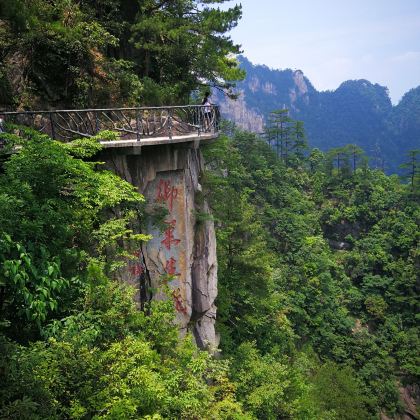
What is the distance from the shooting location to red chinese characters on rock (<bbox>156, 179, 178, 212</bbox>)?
1188 cm

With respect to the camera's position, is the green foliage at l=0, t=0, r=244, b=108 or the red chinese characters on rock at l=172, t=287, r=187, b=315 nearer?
the green foliage at l=0, t=0, r=244, b=108

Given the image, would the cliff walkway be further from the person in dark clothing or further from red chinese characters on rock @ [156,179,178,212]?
red chinese characters on rock @ [156,179,178,212]

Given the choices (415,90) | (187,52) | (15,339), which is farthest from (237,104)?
(15,339)

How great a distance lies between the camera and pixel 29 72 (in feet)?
36.0

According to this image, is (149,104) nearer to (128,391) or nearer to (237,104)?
(128,391)

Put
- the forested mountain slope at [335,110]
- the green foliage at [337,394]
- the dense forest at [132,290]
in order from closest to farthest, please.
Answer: the dense forest at [132,290] < the green foliage at [337,394] < the forested mountain slope at [335,110]

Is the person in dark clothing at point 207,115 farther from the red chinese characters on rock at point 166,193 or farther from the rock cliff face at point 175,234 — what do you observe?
the red chinese characters on rock at point 166,193

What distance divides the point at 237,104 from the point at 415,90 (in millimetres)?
71850

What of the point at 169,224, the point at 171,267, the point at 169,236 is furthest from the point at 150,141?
the point at 171,267

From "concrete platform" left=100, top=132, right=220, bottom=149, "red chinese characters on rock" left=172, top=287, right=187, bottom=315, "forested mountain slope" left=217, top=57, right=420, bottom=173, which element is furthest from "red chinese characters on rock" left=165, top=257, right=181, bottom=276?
"forested mountain slope" left=217, top=57, right=420, bottom=173

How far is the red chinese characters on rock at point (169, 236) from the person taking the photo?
39.5ft

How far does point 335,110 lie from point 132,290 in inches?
7143

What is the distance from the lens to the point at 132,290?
8.04 meters

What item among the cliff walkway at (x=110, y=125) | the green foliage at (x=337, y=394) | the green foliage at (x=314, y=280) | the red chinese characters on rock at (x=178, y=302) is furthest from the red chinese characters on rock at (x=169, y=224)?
the green foliage at (x=337, y=394)
